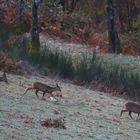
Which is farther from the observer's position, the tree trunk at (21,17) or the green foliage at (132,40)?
the green foliage at (132,40)

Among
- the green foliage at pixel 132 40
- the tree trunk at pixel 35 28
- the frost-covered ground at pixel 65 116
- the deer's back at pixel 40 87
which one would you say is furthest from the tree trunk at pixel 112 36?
the deer's back at pixel 40 87

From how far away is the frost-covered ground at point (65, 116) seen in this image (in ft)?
27.6

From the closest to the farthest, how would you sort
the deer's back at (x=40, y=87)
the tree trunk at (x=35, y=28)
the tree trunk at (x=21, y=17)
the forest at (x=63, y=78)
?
the forest at (x=63, y=78) < the deer's back at (x=40, y=87) < the tree trunk at (x=35, y=28) < the tree trunk at (x=21, y=17)

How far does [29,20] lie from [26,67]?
11.2 metres

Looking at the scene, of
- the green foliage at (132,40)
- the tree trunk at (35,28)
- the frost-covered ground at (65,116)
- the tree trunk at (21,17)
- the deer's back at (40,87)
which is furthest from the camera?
the green foliage at (132,40)

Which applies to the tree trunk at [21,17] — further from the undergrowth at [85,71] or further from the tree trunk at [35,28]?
the undergrowth at [85,71]

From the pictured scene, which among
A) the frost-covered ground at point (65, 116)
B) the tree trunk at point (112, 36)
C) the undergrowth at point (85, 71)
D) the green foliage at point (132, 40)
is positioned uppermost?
the frost-covered ground at point (65, 116)

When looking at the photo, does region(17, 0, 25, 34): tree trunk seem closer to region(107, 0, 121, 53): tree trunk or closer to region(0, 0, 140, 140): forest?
region(0, 0, 140, 140): forest

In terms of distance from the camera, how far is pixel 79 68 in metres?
15.7

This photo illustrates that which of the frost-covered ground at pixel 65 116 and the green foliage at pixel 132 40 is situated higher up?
the frost-covered ground at pixel 65 116

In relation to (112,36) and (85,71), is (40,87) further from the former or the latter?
(112,36)

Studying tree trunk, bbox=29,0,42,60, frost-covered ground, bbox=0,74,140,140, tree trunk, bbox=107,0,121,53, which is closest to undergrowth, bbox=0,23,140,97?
tree trunk, bbox=29,0,42,60

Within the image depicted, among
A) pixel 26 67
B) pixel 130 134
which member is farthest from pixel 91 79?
pixel 130 134

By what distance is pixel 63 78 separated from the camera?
15641 millimetres
